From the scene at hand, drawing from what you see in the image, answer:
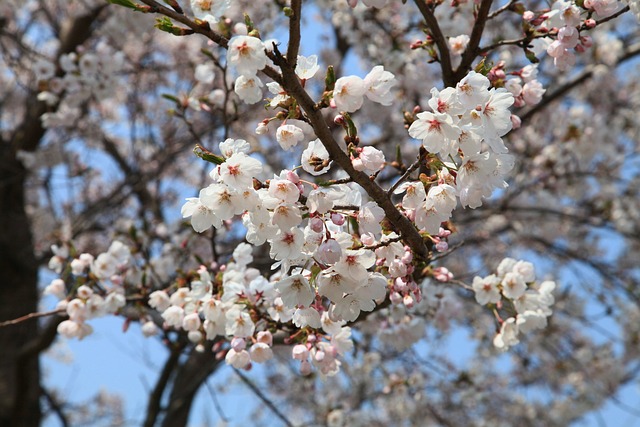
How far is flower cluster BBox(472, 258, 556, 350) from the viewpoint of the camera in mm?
2188

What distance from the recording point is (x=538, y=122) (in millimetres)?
6746

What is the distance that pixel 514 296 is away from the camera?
2209 mm

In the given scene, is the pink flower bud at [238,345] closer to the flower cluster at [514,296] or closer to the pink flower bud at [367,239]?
the pink flower bud at [367,239]

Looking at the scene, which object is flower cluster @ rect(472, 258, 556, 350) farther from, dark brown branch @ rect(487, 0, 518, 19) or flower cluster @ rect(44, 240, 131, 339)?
flower cluster @ rect(44, 240, 131, 339)

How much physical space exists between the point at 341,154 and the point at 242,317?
2.86 feet

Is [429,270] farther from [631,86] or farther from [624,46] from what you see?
[631,86]

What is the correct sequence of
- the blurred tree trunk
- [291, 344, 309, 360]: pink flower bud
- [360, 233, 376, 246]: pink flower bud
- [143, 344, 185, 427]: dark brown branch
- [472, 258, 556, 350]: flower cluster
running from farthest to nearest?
the blurred tree trunk
[143, 344, 185, 427]: dark brown branch
[472, 258, 556, 350]: flower cluster
[291, 344, 309, 360]: pink flower bud
[360, 233, 376, 246]: pink flower bud

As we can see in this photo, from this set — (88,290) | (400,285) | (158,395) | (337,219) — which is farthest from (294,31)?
(158,395)

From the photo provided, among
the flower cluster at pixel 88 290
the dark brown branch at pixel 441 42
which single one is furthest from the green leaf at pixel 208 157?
the flower cluster at pixel 88 290

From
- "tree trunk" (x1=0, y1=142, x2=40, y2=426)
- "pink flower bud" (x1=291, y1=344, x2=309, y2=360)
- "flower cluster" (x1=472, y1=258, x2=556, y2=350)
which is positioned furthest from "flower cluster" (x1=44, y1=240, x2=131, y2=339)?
"tree trunk" (x1=0, y1=142, x2=40, y2=426)

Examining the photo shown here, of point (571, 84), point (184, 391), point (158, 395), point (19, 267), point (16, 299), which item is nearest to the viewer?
point (184, 391)

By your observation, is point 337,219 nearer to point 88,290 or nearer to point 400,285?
point 400,285

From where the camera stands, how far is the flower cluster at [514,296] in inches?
86.1

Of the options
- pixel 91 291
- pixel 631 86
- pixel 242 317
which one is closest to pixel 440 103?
pixel 242 317
